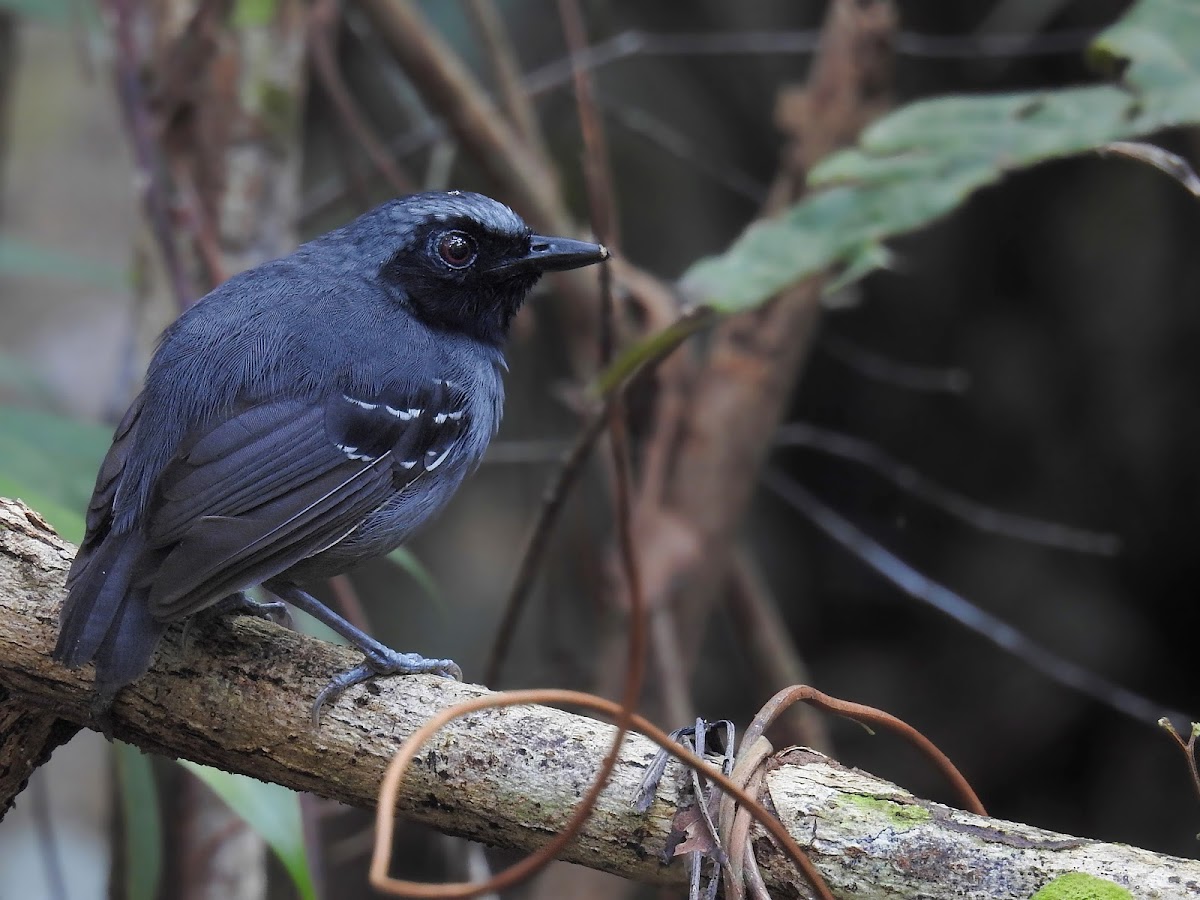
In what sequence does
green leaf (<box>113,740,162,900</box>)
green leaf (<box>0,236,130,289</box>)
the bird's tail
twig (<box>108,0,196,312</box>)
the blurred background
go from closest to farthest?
the bird's tail → green leaf (<box>113,740,162,900</box>) → twig (<box>108,0,196,312</box>) → green leaf (<box>0,236,130,289</box>) → the blurred background

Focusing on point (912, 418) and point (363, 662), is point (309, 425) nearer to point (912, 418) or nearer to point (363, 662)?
point (363, 662)

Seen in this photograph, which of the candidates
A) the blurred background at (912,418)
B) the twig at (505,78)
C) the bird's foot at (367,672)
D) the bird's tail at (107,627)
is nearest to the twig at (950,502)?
the blurred background at (912,418)

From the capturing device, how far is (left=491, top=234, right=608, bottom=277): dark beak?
2.90 m

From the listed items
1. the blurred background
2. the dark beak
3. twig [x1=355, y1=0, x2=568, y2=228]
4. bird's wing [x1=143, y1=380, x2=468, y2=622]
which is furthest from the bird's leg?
twig [x1=355, y1=0, x2=568, y2=228]

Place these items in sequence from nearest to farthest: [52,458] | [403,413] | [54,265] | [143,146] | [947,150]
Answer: [947,150] → [403,413] → [52,458] → [143,146] → [54,265]

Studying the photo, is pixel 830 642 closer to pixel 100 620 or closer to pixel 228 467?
pixel 228 467

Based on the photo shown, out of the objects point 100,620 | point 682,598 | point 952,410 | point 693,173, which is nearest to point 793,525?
point 952,410

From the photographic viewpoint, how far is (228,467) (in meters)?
2.36

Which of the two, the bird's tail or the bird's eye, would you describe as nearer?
the bird's tail

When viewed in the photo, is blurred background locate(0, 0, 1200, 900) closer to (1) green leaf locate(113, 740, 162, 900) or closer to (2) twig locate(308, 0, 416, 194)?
(2) twig locate(308, 0, 416, 194)

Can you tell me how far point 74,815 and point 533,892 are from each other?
3606 millimetres

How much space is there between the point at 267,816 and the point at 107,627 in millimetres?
505

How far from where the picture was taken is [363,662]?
6.73 ft

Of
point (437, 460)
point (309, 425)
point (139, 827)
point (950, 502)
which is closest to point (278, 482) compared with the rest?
point (309, 425)
